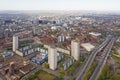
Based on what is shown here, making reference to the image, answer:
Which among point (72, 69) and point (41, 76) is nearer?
point (41, 76)

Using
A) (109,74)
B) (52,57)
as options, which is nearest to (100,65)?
(109,74)

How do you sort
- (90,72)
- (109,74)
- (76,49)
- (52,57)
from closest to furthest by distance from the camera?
(109,74), (90,72), (52,57), (76,49)

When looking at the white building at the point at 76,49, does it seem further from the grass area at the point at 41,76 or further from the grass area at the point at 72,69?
the grass area at the point at 41,76

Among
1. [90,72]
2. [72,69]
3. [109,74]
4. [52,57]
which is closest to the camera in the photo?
[109,74]

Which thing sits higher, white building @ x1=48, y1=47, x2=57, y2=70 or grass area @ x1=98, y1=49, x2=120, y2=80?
white building @ x1=48, y1=47, x2=57, y2=70

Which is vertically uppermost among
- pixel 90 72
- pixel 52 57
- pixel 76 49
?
pixel 76 49

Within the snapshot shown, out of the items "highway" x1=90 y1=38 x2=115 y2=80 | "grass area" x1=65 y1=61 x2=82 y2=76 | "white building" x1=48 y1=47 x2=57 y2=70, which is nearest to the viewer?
"highway" x1=90 y1=38 x2=115 y2=80

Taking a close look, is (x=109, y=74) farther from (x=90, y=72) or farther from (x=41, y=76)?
(x=41, y=76)

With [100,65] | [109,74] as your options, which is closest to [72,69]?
[109,74]

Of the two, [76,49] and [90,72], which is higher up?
[76,49]

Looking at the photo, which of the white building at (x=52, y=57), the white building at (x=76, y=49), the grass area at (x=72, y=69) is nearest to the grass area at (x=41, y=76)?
the white building at (x=52, y=57)

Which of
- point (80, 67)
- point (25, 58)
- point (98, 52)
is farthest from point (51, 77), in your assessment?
point (98, 52)

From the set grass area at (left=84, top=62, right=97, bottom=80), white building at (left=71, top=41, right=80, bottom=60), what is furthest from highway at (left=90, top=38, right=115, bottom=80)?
white building at (left=71, top=41, right=80, bottom=60)

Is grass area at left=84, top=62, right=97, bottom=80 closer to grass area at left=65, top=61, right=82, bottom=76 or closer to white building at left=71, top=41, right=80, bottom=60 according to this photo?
grass area at left=65, top=61, right=82, bottom=76
